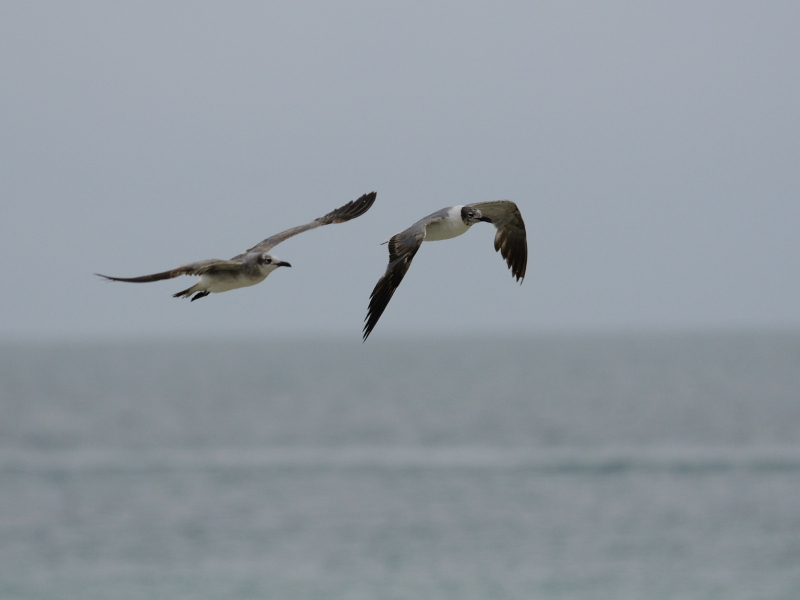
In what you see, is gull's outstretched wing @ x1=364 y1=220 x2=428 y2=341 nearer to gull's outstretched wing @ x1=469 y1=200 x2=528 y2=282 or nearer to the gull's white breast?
the gull's white breast

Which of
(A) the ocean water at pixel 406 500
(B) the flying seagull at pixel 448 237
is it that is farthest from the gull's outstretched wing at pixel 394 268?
(A) the ocean water at pixel 406 500

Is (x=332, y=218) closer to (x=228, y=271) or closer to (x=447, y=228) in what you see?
(x=447, y=228)

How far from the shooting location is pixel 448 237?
1085 cm

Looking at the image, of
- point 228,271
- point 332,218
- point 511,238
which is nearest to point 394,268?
point 228,271

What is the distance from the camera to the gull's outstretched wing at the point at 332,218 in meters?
9.84

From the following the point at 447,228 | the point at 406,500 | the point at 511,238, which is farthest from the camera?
the point at 406,500

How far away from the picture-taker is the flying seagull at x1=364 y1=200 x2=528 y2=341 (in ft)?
30.2

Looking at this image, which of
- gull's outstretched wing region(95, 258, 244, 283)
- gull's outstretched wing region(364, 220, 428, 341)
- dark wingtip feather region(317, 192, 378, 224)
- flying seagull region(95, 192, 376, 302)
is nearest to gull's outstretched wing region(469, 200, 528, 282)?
dark wingtip feather region(317, 192, 378, 224)

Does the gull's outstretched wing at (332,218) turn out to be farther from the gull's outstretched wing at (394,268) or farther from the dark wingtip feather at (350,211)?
the gull's outstretched wing at (394,268)

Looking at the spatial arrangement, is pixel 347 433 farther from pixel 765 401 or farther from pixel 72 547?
pixel 765 401

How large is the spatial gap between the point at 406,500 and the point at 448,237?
35007mm

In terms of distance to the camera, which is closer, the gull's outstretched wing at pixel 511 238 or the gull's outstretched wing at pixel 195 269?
the gull's outstretched wing at pixel 195 269

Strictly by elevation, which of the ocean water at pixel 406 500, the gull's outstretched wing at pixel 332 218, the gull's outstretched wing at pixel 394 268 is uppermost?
the gull's outstretched wing at pixel 332 218

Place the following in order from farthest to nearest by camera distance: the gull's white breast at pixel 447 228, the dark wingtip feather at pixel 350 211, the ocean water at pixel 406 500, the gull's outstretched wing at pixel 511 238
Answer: the ocean water at pixel 406 500, the gull's outstretched wing at pixel 511 238, the dark wingtip feather at pixel 350 211, the gull's white breast at pixel 447 228
